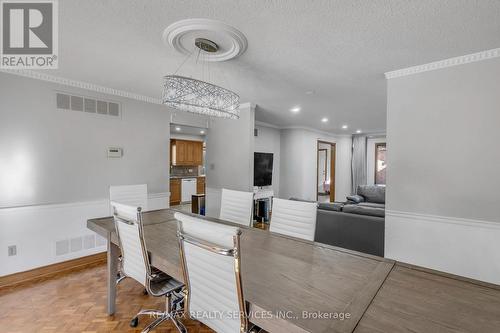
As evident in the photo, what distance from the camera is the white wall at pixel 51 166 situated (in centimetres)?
277

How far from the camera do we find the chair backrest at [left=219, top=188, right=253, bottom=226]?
2568mm

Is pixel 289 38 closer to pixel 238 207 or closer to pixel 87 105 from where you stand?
pixel 238 207

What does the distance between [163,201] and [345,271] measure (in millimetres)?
3564

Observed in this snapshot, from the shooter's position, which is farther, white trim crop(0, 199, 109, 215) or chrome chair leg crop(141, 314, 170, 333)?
white trim crop(0, 199, 109, 215)

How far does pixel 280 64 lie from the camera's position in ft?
8.13

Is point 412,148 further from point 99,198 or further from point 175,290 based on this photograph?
point 99,198

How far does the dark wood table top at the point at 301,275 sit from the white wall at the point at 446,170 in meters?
1.37

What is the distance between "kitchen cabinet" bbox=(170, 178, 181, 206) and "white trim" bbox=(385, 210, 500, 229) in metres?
5.92

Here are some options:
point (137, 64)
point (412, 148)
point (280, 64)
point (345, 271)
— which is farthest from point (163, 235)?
point (412, 148)

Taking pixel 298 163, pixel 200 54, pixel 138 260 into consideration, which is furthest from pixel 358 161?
pixel 138 260

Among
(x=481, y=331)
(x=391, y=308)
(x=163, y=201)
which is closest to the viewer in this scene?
(x=481, y=331)

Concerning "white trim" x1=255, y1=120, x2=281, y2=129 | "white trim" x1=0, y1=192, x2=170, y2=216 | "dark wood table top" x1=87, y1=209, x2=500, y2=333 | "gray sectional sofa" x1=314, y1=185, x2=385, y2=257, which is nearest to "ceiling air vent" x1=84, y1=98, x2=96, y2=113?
"white trim" x1=0, y1=192, x2=170, y2=216

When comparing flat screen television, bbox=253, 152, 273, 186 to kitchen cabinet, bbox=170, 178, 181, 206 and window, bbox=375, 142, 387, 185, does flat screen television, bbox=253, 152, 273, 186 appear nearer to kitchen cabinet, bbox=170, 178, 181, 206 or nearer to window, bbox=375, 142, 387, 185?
kitchen cabinet, bbox=170, 178, 181, 206

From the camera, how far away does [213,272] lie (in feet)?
3.85
